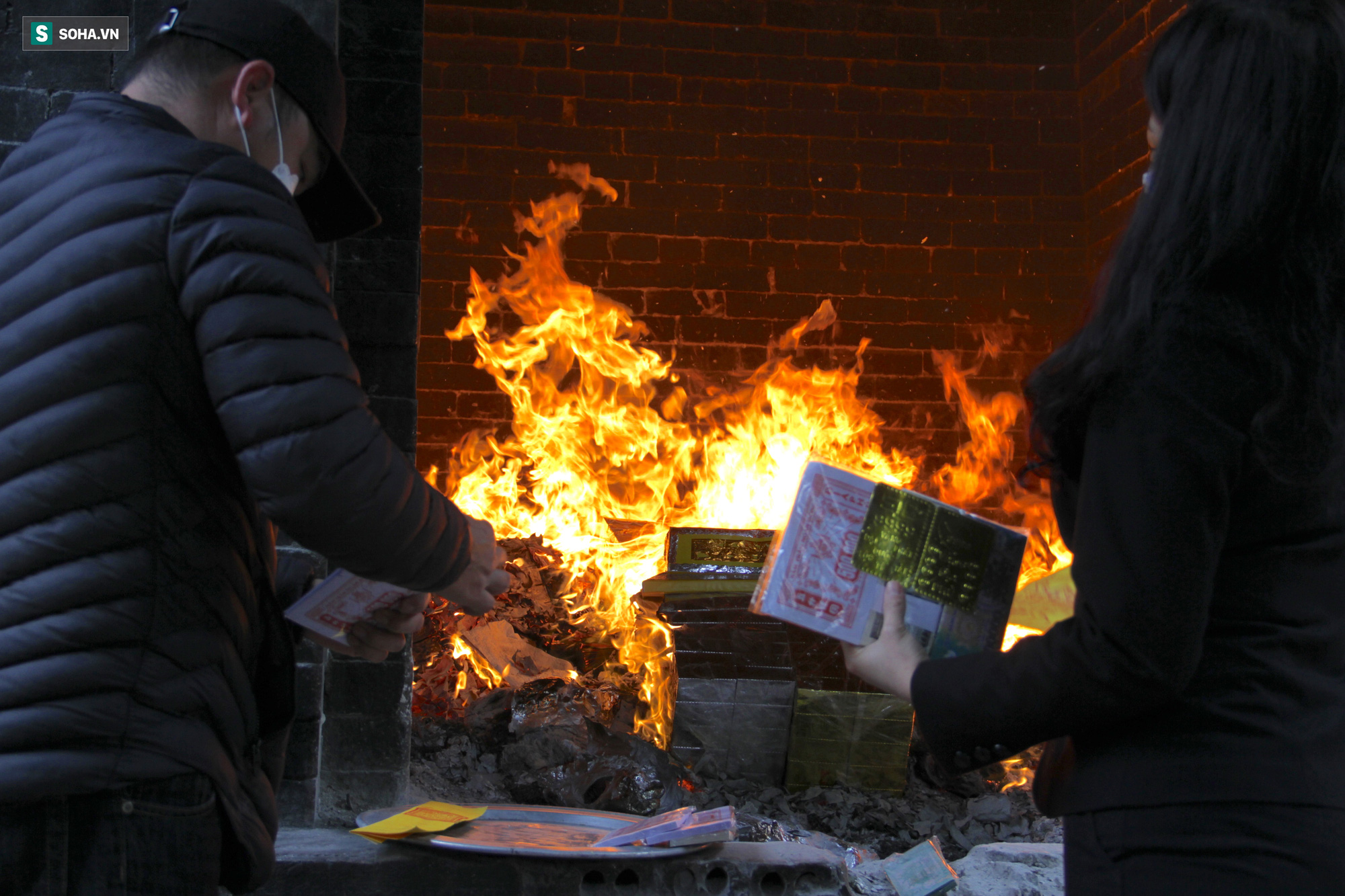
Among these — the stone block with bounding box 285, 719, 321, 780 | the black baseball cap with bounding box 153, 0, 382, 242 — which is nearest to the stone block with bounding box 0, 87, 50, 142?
the black baseball cap with bounding box 153, 0, 382, 242

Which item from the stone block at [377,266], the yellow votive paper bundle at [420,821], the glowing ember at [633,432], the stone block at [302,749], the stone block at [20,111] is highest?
the stone block at [20,111]

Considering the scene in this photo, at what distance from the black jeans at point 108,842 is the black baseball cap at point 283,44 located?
1003 mm

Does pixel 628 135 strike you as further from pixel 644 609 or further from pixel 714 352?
pixel 644 609

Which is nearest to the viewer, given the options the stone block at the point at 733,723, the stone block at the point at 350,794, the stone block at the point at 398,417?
the stone block at the point at 350,794

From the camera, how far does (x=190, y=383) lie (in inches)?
51.8

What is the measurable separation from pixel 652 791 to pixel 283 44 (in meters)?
2.48

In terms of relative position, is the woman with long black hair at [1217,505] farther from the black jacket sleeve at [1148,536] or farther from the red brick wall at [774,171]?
the red brick wall at [774,171]

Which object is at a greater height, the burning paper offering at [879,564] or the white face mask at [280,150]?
the white face mask at [280,150]

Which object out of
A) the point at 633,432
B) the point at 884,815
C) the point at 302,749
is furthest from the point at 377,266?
the point at 633,432

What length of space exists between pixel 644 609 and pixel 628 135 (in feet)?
10.2

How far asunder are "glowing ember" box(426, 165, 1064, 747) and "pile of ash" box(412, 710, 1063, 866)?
1.48 m

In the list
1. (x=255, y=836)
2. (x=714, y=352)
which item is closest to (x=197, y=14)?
(x=255, y=836)

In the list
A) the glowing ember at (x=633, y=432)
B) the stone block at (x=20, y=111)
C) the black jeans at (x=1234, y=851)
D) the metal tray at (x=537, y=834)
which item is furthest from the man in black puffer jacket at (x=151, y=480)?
the glowing ember at (x=633, y=432)

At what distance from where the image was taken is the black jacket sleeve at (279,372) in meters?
1.29
